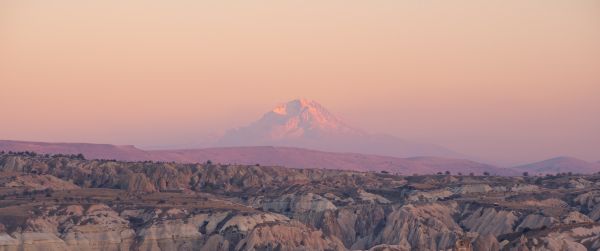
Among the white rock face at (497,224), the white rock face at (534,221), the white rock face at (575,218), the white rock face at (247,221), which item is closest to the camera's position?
the white rock face at (575,218)

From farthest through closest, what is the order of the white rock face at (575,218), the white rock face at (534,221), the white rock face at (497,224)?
the white rock face at (497,224)
the white rock face at (534,221)
the white rock face at (575,218)

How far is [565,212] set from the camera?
19700cm

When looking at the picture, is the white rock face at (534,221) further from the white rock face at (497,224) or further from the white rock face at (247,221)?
the white rock face at (247,221)

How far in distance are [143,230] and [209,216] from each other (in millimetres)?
11286

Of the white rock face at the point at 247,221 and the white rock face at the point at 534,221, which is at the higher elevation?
the white rock face at the point at 534,221

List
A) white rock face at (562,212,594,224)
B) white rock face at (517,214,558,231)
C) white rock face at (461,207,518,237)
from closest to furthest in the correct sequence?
white rock face at (562,212,594,224) < white rock face at (517,214,558,231) < white rock face at (461,207,518,237)

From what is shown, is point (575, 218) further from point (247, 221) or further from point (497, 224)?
point (247, 221)

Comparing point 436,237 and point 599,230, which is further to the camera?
point 436,237

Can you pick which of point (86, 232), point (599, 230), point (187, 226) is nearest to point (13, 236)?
point (86, 232)

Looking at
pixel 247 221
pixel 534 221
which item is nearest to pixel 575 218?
pixel 534 221

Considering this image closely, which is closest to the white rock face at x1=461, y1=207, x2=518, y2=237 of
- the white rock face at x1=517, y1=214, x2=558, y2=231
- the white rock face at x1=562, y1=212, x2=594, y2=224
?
the white rock face at x1=517, y1=214, x2=558, y2=231

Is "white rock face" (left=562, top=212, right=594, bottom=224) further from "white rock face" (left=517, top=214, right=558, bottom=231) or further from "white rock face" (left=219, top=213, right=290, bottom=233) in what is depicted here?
"white rock face" (left=219, top=213, right=290, bottom=233)

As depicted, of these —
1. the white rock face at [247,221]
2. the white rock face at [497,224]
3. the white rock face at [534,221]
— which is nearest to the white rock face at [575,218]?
the white rock face at [534,221]

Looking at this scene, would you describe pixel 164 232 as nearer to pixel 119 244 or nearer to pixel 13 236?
pixel 119 244
